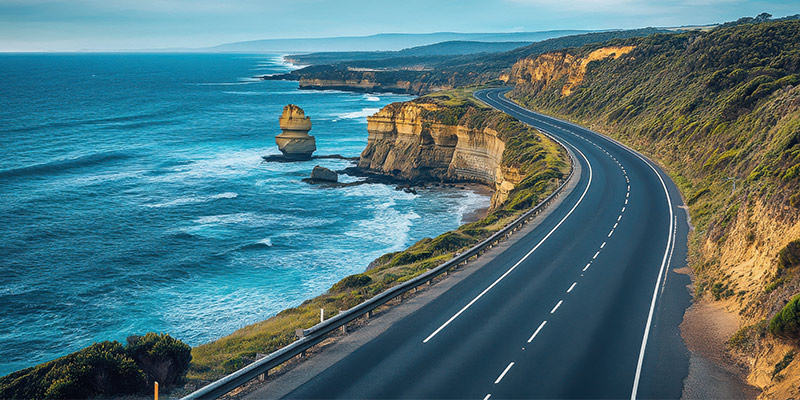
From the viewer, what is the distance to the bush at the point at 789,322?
1329 cm

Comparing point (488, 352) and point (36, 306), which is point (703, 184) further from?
point (36, 306)

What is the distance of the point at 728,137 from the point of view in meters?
43.8

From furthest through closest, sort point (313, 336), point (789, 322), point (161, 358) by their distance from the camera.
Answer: point (313, 336)
point (789, 322)
point (161, 358)

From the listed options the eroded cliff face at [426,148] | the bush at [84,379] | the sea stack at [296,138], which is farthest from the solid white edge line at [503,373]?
the sea stack at [296,138]

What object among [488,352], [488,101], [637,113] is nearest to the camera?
[488,352]

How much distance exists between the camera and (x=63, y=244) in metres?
43.7

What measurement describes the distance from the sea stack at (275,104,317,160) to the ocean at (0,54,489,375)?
2834mm

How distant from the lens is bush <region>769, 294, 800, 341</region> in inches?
523

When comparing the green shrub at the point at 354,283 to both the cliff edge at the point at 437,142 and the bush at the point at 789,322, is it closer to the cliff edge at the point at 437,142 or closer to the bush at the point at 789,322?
the bush at the point at 789,322

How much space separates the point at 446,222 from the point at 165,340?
39923 millimetres

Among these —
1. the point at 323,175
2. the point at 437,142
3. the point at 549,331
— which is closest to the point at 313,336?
the point at 549,331

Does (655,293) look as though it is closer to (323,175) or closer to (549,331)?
(549,331)

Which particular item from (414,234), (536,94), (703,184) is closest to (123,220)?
(414,234)

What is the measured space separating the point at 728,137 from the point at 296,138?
5705 cm
